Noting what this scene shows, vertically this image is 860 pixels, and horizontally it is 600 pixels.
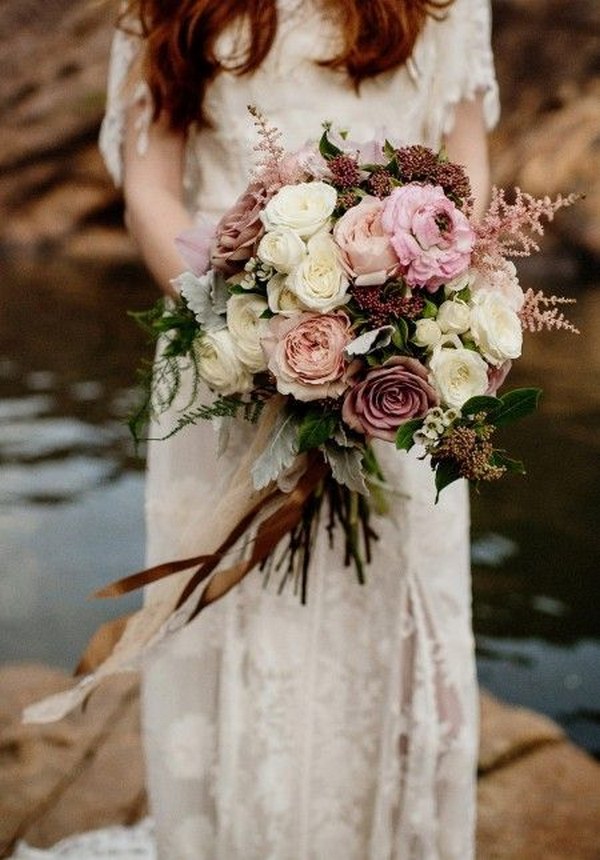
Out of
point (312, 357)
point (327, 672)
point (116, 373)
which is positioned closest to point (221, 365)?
point (312, 357)

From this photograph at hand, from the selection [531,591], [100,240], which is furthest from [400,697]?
[100,240]

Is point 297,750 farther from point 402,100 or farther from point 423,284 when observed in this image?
point 402,100

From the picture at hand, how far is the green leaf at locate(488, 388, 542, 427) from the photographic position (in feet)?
5.39

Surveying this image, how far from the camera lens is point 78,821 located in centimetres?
309

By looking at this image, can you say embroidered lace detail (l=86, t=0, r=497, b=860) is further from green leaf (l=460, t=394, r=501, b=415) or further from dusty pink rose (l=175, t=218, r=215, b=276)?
green leaf (l=460, t=394, r=501, b=415)

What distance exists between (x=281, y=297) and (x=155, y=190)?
27.2 inches

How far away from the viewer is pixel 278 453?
69.1 inches

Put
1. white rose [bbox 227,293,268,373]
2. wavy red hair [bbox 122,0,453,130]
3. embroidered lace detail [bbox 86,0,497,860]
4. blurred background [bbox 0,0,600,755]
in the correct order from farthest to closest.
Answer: blurred background [bbox 0,0,600,755] < embroidered lace detail [bbox 86,0,497,860] < wavy red hair [bbox 122,0,453,130] < white rose [bbox 227,293,268,373]

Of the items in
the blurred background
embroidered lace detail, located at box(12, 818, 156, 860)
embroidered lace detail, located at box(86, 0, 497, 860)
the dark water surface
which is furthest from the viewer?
the blurred background

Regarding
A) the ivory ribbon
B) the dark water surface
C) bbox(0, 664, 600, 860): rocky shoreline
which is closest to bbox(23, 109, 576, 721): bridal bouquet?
the ivory ribbon

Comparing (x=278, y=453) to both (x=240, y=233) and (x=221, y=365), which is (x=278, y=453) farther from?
(x=240, y=233)

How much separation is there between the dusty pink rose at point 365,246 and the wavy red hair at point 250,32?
1.92 ft

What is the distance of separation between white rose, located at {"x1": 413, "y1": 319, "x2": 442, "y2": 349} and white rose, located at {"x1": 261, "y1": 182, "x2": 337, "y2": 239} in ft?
0.63

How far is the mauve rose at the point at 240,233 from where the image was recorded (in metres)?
1.73
